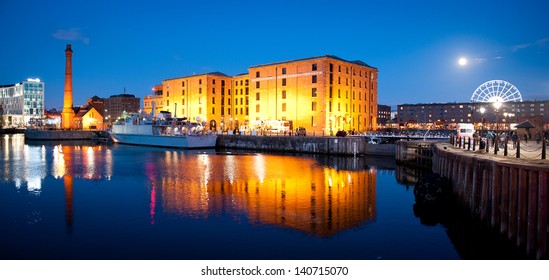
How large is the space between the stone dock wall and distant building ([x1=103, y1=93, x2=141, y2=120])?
140m

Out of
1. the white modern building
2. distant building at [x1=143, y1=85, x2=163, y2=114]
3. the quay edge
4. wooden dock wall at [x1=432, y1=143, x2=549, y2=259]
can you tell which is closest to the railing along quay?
wooden dock wall at [x1=432, y1=143, x2=549, y2=259]

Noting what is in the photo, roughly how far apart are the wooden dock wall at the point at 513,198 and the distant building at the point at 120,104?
189m

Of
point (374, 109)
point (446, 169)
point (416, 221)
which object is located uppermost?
point (374, 109)

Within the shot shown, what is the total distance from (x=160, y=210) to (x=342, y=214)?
8.04m

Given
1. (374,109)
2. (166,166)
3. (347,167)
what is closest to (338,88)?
(374,109)

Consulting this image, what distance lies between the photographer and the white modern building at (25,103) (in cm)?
17412

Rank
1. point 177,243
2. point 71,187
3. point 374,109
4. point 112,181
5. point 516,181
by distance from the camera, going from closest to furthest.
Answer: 1. point 516,181
2. point 177,243
3. point 71,187
4. point 112,181
5. point 374,109

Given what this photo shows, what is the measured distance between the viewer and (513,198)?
12367 mm

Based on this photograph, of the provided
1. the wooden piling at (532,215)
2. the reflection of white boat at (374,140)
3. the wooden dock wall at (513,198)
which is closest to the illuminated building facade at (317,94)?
the reflection of white boat at (374,140)

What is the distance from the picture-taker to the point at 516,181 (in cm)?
1250

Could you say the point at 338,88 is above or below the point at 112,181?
above

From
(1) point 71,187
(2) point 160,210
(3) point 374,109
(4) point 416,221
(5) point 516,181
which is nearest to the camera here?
(5) point 516,181

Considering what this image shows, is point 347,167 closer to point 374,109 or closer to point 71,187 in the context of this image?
point 71,187

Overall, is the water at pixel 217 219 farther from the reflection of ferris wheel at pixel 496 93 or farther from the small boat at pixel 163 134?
the small boat at pixel 163 134
